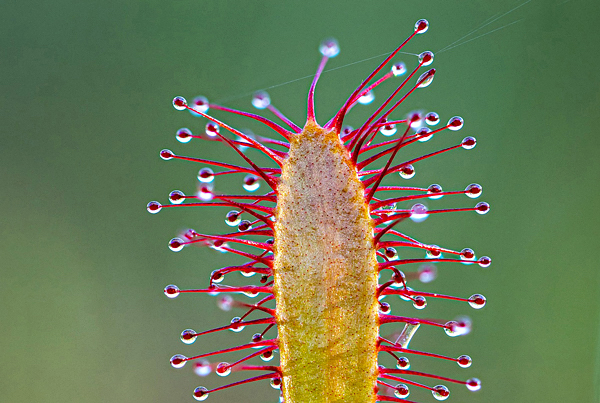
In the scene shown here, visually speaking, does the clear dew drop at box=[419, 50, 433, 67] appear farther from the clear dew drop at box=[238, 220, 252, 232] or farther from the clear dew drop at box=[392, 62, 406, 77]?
the clear dew drop at box=[238, 220, 252, 232]

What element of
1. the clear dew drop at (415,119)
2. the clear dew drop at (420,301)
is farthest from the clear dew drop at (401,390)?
the clear dew drop at (415,119)

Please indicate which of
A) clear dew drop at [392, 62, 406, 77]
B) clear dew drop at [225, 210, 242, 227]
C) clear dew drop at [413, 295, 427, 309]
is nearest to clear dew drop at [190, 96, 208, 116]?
clear dew drop at [225, 210, 242, 227]

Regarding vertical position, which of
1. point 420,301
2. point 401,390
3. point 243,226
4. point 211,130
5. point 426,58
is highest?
point 426,58

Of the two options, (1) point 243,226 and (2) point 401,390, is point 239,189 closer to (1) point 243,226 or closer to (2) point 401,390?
(1) point 243,226

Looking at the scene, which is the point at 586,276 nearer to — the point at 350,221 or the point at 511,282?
the point at 511,282

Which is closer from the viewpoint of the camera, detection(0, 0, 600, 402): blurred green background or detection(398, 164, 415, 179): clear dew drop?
detection(398, 164, 415, 179): clear dew drop

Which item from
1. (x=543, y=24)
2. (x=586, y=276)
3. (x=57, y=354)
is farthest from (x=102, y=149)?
(x=586, y=276)

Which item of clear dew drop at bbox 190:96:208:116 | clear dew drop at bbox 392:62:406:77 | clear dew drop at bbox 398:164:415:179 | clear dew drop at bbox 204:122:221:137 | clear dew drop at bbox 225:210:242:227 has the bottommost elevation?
clear dew drop at bbox 225:210:242:227

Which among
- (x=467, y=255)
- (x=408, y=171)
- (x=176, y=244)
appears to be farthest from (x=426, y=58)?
(x=176, y=244)

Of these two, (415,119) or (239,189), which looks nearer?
(415,119)

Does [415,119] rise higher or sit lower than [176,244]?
higher
